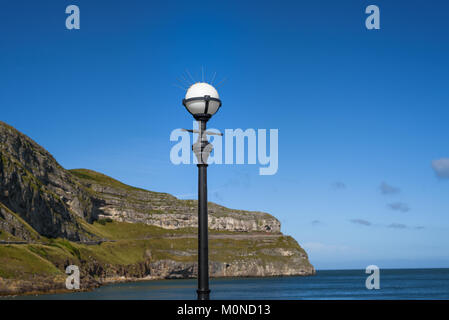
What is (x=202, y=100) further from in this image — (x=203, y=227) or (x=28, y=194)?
(x=28, y=194)

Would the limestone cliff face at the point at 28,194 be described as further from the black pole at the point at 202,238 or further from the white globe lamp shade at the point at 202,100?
the black pole at the point at 202,238

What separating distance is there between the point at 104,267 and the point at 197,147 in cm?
17929

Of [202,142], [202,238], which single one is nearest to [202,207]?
[202,238]

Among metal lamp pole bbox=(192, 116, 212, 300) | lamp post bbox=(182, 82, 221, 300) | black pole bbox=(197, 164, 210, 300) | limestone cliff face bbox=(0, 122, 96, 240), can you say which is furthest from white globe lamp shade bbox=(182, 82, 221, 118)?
limestone cliff face bbox=(0, 122, 96, 240)

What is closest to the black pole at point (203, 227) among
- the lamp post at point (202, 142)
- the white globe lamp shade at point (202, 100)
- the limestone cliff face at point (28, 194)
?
the lamp post at point (202, 142)

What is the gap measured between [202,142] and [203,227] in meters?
1.64

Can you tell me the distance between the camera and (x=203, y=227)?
29.2 feet

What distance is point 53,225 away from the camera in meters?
167

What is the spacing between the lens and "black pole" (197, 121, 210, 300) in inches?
343

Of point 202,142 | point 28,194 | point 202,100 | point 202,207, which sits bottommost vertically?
point 202,207

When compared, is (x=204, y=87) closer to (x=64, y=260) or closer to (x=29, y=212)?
(x=64, y=260)

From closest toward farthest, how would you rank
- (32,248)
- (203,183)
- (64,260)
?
1. (203,183)
2. (32,248)
3. (64,260)

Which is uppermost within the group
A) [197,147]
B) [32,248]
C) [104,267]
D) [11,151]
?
[11,151]
